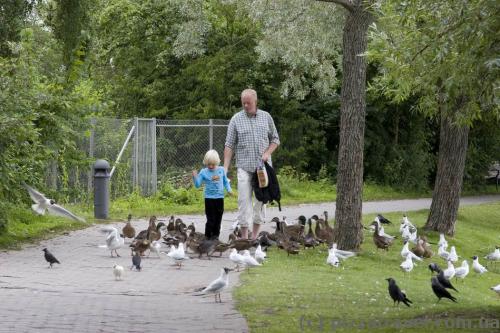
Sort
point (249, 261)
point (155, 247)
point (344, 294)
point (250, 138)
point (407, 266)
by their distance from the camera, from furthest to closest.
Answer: point (250, 138), point (407, 266), point (155, 247), point (249, 261), point (344, 294)

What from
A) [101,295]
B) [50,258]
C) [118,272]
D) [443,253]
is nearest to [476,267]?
[443,253]

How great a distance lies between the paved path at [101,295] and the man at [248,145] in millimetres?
990

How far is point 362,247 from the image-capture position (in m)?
17.4

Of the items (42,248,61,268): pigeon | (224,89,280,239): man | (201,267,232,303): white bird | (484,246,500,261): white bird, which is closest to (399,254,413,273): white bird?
(224,89,280,239): man

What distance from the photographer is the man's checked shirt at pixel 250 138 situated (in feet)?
50.6

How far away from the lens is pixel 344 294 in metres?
11.8

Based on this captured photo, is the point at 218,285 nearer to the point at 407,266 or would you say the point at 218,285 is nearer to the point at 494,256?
the point at 407,266

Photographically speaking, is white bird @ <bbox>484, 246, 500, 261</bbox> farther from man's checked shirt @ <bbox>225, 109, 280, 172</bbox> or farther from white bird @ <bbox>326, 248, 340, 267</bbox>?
man's checked shirt @ <bbox>225, 109, 280, 172</bbox>

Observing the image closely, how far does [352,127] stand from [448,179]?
657 cm

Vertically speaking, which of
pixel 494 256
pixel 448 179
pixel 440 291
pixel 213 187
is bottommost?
pixel 494 256

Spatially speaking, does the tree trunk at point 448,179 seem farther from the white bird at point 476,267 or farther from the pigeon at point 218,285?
the pigeon at point 218,285

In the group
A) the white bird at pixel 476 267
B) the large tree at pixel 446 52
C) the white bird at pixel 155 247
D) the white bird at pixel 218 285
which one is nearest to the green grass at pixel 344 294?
the white bird at pixel 476 267

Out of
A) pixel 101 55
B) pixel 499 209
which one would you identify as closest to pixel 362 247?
pixel 499 209

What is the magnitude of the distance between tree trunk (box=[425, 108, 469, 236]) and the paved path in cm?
808
